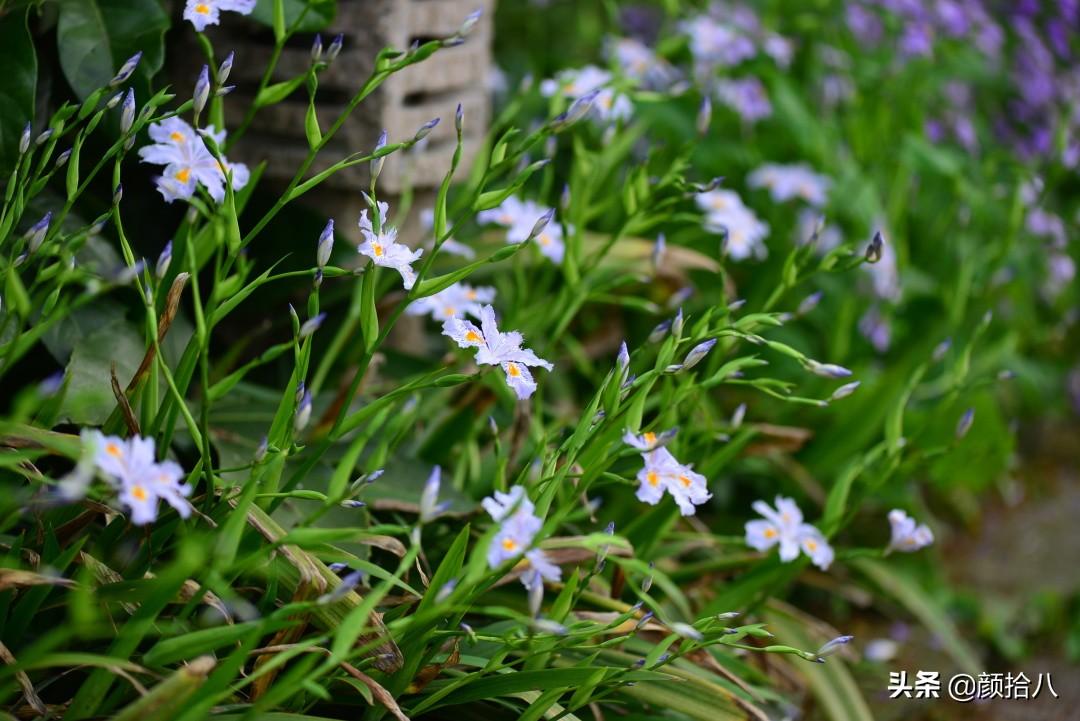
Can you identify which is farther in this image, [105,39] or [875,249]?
[105,39]

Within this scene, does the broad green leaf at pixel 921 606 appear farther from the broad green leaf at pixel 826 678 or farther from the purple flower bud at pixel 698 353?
the purple flower bud at pixel 698 353

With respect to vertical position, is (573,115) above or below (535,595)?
above

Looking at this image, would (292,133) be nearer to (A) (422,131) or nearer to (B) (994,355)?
(A) (422,131)

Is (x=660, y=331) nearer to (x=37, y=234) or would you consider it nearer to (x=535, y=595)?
(x=535, y=595)

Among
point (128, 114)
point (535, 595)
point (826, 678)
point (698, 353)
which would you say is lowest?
point (826, 678)

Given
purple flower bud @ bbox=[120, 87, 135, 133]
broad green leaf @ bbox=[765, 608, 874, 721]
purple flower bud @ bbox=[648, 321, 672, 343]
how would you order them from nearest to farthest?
purple flower bud @ bbox=[120, 87, 135, 133] < purple flower bud @ bbox=[648, 321, 672, 343] < broad green leaf @ bbox=[765, 608, 874, 721]

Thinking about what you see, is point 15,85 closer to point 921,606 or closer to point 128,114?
point 128,114

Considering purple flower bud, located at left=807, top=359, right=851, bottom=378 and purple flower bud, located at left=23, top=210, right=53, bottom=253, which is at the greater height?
purple flower bud, located at left=23, top=210, right=53, bottom=253

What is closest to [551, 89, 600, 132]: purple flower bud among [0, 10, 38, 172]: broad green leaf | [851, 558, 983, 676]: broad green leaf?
[0, 10, 38, 172]: broad green leaf

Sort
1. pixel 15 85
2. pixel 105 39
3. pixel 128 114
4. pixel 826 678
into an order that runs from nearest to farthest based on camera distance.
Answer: pixel 128 114 → pixel 15 85 → pixel 105 39 → pixel 826 678

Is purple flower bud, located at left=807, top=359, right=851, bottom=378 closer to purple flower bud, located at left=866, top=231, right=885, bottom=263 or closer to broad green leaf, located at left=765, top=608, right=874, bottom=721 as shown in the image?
purple flower bud, located at left=866, top=231, right=885, bottom=263

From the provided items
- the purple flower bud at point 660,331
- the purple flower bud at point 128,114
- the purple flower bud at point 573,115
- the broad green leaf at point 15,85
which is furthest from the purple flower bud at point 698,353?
the broad green leaf at point 15,85

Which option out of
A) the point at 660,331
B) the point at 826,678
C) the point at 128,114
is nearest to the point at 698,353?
the point at 660,331

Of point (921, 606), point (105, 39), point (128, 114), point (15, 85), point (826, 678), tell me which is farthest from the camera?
point (921, 606)
